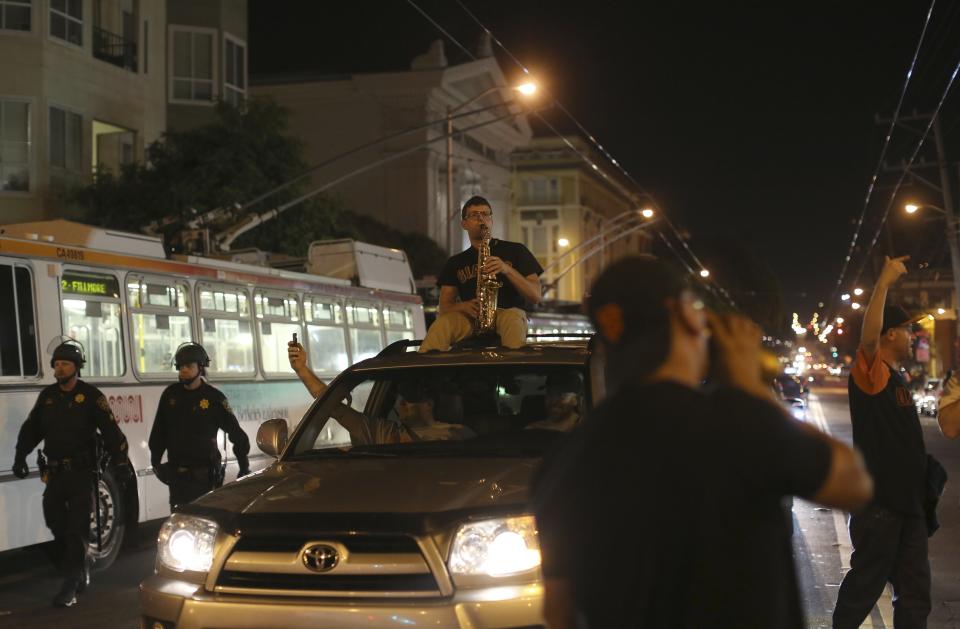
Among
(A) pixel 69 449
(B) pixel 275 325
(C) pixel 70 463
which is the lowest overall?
(C) pixel 70 463

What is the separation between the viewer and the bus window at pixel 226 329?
44.2 ft

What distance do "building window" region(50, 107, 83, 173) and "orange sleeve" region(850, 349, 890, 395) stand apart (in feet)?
71.9

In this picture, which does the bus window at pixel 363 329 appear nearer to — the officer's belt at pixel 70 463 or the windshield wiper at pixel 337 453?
the officer's belt at pixel 70 463

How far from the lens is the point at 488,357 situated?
21.0ft

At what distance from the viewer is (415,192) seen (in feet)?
152

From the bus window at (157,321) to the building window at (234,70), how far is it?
18.3 metres

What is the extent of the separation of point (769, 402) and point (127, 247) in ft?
33.8

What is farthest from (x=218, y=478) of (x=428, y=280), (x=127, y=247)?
(x=428, y=280)

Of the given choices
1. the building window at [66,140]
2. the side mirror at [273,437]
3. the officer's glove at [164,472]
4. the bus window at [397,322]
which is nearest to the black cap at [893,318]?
the side mirror at [273,437]

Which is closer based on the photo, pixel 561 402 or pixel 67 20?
pixel 561 402

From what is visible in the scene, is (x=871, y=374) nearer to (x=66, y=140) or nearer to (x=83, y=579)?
(x=83, y=579)

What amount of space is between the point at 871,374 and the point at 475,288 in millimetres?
2534

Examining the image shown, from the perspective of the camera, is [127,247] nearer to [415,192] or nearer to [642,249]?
[415,192]

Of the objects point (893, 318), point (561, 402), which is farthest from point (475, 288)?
point (893, 318)
